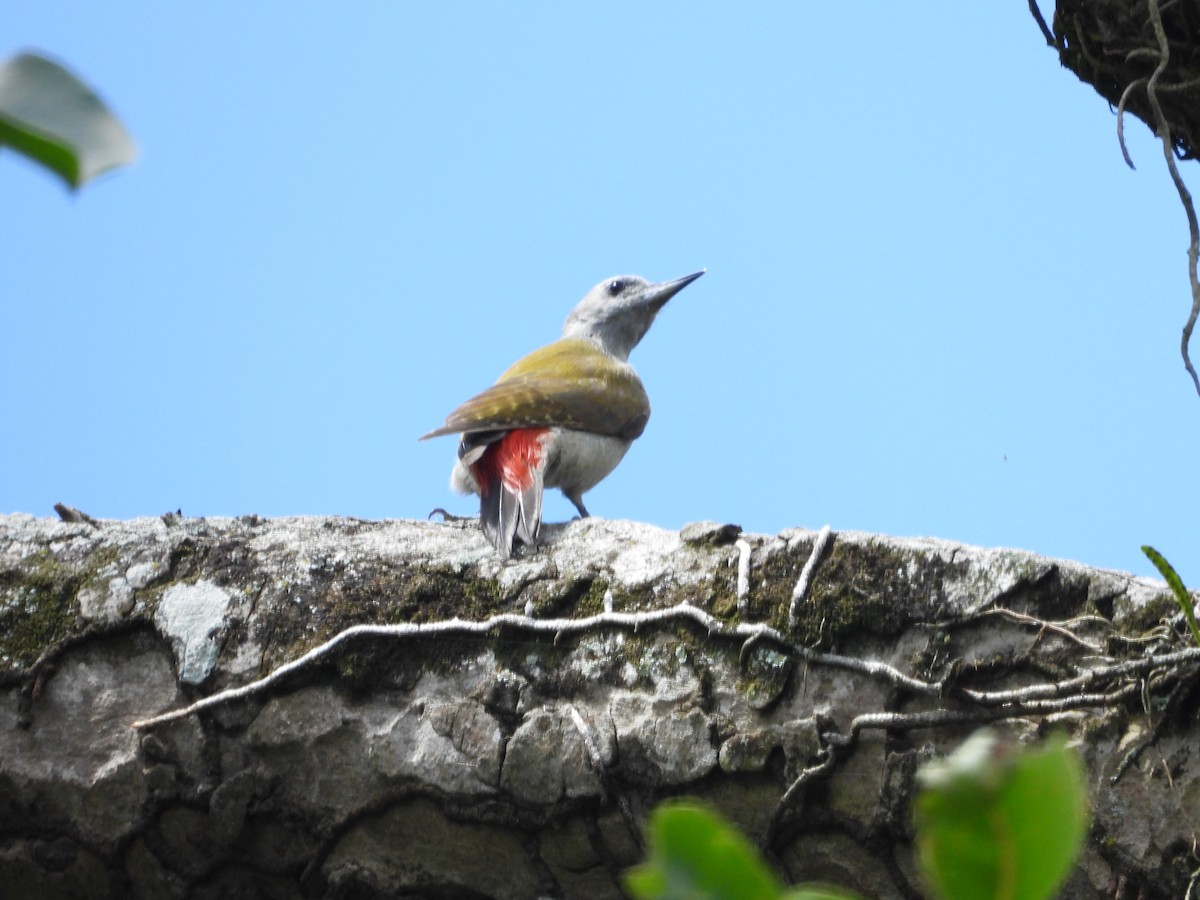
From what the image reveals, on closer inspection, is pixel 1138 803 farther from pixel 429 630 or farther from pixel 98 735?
pixel 98 735

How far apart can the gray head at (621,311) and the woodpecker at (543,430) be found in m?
A: 0.69

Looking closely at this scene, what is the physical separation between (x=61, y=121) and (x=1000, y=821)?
1.32 ft

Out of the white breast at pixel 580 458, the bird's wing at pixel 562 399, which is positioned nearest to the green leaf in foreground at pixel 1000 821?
the bird's wing at pixel 562 399

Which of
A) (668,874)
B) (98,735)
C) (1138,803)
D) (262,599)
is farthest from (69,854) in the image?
(668,874)

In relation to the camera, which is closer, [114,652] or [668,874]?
[668,874]

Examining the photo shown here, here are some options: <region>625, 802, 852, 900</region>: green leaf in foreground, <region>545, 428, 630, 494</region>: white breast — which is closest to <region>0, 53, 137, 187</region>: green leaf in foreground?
<region>625, 802, 852, 900</region>: green leaf in foreground

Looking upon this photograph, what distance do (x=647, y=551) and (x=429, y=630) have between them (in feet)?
1.58

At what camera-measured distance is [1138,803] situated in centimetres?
230

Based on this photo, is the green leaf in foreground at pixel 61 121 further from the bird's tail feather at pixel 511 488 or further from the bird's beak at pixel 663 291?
the bird's beak at pixel 663 291

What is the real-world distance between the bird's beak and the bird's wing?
0.96 meters

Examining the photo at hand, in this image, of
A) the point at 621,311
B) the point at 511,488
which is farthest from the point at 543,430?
the point at 621,311

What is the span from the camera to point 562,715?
2.54 m

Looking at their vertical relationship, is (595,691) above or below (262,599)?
below

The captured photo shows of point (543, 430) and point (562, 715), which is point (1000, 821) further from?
point (543, 430)
